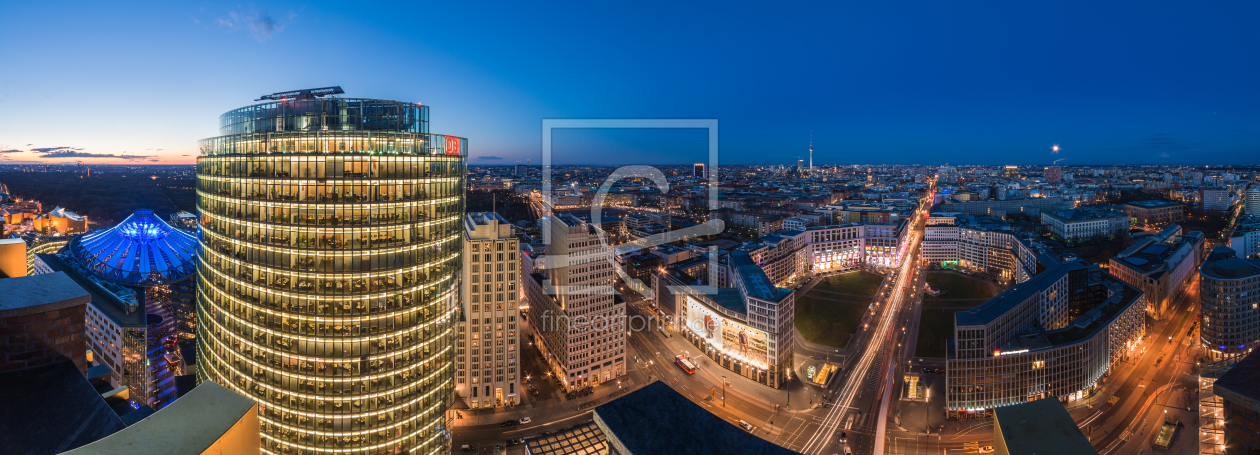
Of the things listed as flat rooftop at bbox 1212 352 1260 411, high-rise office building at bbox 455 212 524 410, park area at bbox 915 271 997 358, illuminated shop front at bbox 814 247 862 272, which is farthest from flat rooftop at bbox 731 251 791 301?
flat rooftop at bbox 1212 352 1260 411

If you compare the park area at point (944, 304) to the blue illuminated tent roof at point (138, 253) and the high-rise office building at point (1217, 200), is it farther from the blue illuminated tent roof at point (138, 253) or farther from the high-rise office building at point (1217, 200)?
the high-rise office building at point (1217, 200)

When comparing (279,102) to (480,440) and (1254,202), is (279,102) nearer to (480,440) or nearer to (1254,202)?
(480,440)

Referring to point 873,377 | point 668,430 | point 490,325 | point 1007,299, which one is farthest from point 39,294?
point 1007,299

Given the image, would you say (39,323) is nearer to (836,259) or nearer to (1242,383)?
(1242,383)

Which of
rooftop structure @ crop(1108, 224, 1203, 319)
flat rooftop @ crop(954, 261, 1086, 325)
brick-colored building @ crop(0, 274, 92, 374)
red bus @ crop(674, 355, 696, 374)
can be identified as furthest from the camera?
rooftop structure @ crop(1108, 224, 1203, 319)

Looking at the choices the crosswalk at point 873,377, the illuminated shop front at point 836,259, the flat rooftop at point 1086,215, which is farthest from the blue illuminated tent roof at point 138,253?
the flat rooftop at point 1086,215

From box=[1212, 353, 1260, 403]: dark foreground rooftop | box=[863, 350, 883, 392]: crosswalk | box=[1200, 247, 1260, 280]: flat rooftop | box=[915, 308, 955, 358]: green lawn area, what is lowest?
box=[863, 350, 883, 392]: crosswalk

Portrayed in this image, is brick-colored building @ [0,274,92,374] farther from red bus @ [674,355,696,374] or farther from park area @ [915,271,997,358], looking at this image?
park area @ [915,271,997,358]

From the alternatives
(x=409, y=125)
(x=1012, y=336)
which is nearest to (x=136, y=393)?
(x=409, y=125)
